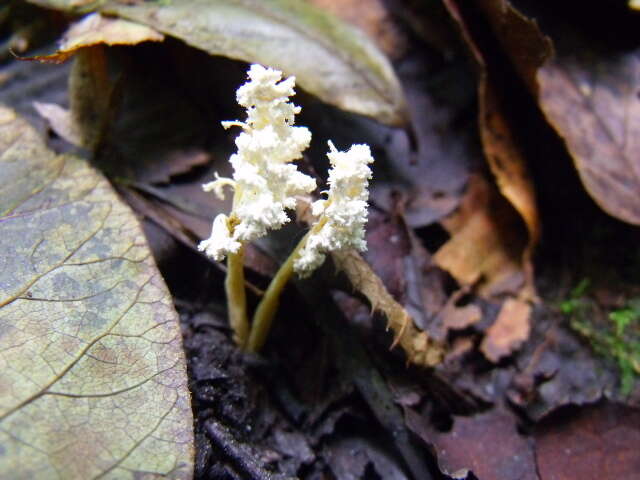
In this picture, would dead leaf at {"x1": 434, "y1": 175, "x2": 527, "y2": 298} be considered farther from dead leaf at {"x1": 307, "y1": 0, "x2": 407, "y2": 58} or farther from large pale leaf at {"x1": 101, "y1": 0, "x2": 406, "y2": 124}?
dead leaf at {"x1": 307, "y1": 0, "x2": 407, "y2": 58}

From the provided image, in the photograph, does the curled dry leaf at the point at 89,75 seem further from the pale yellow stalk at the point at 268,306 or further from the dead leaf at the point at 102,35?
the pale yellow stalk at the point at 268,306

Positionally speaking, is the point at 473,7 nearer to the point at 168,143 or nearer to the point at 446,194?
the point at 446,194

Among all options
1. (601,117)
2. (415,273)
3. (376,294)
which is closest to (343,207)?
(376,294)

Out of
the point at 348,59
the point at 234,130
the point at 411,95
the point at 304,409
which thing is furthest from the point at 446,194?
the point at 304,409

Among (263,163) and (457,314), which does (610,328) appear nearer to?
(457,314)

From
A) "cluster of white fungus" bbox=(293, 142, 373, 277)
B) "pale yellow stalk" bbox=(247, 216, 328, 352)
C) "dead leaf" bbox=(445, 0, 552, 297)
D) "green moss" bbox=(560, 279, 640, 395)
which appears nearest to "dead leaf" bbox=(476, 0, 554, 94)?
"dead leaf" bbox=(445, 0, 552, 297)
